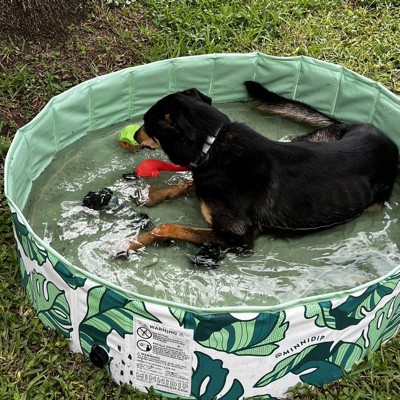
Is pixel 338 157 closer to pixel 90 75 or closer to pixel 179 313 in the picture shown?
pixel 179 313

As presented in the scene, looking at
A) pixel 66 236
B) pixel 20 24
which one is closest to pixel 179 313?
pixel 66 236

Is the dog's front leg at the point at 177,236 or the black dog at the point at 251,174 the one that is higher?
the black dog at the point at 251,174

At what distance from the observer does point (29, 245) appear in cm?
404

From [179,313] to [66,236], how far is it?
196 cm

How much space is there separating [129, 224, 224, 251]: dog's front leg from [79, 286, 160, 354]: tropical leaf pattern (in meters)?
1.15

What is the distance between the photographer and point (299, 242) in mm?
5246

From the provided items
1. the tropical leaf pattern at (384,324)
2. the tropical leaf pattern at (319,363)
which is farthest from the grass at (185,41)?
the tropical leaf pattern at (384,324)

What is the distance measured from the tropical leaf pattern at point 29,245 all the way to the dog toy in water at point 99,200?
45.8 inches

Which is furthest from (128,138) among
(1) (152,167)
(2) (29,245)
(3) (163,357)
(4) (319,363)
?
(4) (319,363)

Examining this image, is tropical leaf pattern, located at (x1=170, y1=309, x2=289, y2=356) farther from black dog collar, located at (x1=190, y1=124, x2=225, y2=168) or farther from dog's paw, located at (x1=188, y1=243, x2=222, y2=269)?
black dog collar, located at (x1=190, y1=124, x2=225, y2=168)

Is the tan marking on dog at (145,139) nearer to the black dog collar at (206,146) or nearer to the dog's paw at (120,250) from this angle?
the black dog collar at (206,146)

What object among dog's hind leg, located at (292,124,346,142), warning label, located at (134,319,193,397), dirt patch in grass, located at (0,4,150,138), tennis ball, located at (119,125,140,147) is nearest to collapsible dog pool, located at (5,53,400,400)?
warning label, located at (134,319,193,397)

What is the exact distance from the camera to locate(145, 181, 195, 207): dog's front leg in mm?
5531

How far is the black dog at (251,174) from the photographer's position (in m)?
4.80
